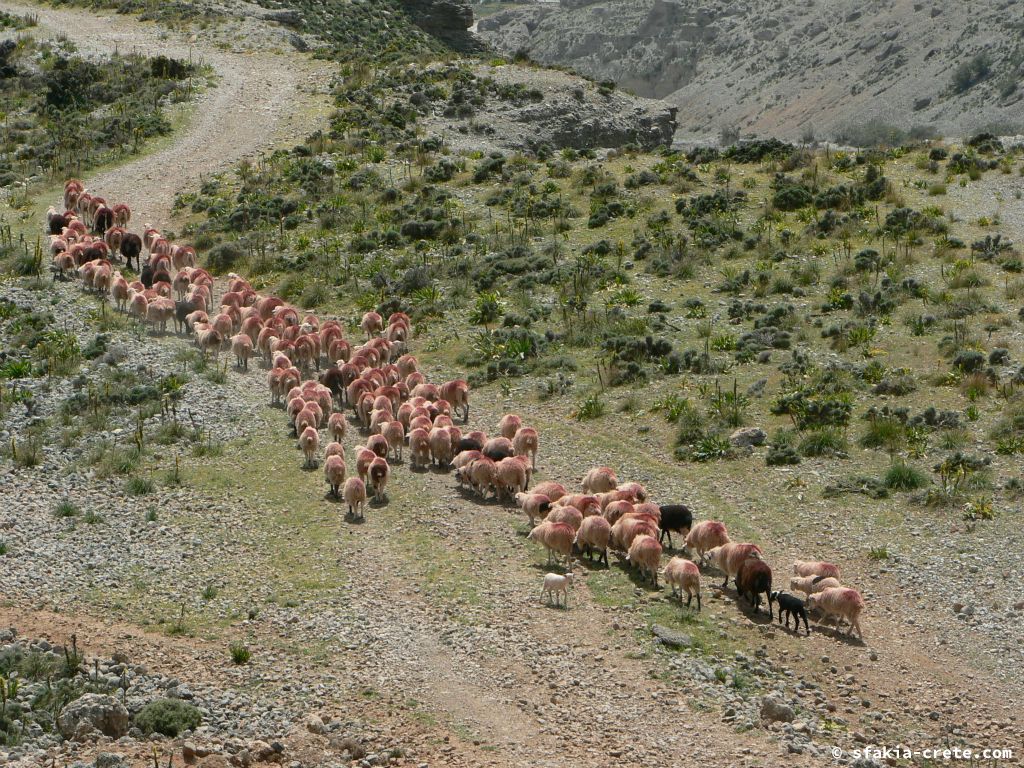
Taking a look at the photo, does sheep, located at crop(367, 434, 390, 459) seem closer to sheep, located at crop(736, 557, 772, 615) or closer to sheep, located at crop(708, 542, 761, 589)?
sheep, located at crop(708, 542, 761, 589)

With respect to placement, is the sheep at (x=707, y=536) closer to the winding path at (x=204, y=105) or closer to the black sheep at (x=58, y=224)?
the black sheep at (x=58, y=224)

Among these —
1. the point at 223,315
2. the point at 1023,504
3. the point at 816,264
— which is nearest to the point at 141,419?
the point at 223,315

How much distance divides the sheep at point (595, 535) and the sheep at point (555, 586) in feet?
3.61

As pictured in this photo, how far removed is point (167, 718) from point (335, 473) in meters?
7.11

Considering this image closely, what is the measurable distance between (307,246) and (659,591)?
20998 millimetres

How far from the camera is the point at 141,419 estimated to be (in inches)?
904

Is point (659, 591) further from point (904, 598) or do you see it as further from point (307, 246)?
point (307, 246)

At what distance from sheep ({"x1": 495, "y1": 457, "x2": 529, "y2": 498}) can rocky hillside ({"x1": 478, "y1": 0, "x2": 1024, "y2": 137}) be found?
63.5 meters

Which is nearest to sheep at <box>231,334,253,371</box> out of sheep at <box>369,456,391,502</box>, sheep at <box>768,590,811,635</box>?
sheep at <box>369,456,391,502</box>

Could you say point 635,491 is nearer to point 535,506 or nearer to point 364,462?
point 535,506

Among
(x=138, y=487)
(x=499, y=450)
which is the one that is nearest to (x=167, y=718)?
(x=138, y=487)

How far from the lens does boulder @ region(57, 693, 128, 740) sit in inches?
529

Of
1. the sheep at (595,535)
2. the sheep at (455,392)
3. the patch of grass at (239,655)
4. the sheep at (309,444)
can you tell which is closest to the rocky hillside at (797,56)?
the sheep at (455,392)

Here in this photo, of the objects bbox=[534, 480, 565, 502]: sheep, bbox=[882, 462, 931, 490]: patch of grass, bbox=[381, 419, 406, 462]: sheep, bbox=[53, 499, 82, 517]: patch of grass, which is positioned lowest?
bbox=[53, 499, 82, 517]: patch of grass
